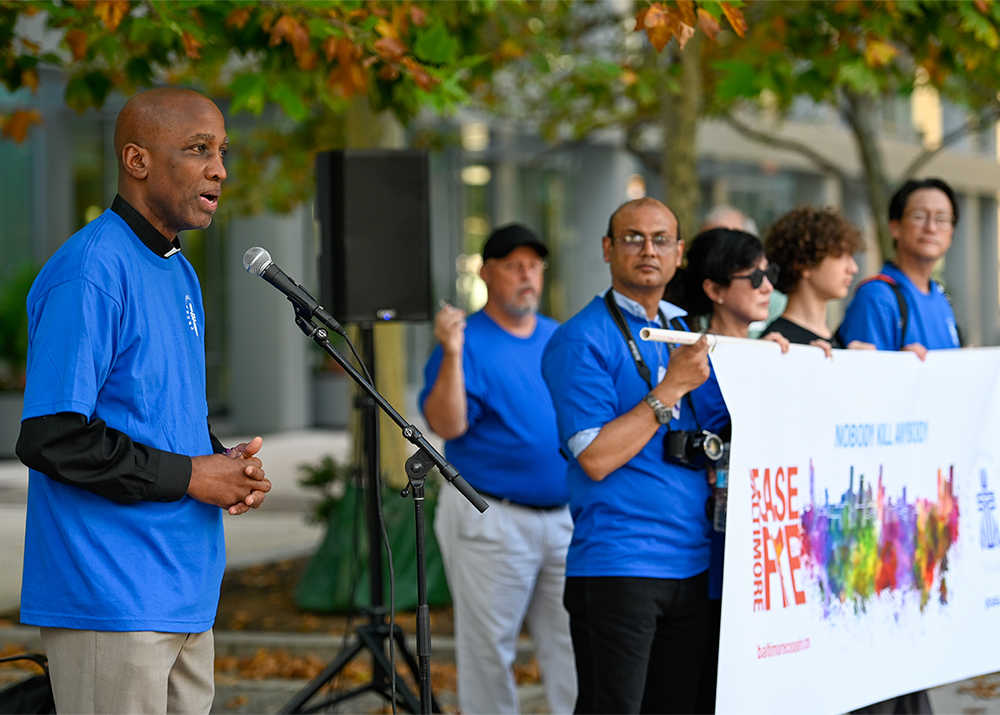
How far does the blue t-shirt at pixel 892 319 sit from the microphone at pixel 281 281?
237 cm

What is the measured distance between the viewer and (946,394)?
4.18 meters

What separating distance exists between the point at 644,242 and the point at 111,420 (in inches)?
67.7

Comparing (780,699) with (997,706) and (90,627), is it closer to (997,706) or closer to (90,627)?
(90,627)

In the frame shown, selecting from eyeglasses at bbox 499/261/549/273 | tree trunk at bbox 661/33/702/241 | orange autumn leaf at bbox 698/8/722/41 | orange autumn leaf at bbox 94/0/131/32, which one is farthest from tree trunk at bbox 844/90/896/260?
orange autumn leaf at bbox 94/0/131/32

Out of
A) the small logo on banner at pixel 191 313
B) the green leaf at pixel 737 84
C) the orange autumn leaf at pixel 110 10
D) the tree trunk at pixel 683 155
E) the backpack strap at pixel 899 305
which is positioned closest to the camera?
the small logo on banner at pixel 191 313

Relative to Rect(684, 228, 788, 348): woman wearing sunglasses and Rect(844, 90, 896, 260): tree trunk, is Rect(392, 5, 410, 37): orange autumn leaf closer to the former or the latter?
Rect(684, 228, 788, 348): woman wearing sunglasses

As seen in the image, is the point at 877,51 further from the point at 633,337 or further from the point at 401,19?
the point at 633,337

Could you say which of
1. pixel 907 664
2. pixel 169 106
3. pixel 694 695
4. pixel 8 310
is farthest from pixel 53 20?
pixel 8 310

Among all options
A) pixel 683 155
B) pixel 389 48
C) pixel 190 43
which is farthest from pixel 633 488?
pixel 683 155

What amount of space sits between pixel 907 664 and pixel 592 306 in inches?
66.9

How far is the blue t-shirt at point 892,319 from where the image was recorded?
4395mm

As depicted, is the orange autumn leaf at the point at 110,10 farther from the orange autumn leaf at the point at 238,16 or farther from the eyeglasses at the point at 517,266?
the eyeglasses at the point at 517,266

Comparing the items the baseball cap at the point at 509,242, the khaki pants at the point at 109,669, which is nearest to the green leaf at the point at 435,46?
the baseball cap at the point at 509,242

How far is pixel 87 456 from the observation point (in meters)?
2.40
